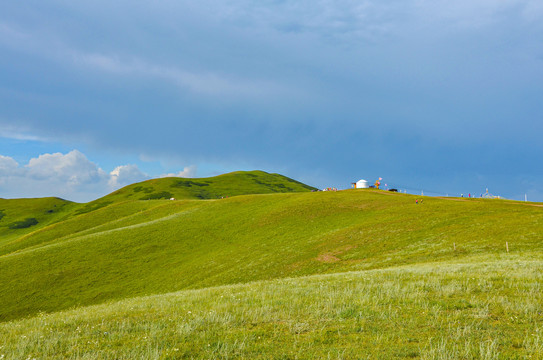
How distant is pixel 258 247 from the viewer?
5403 cm

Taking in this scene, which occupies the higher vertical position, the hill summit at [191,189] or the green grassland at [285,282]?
the hill summit at [191,189]

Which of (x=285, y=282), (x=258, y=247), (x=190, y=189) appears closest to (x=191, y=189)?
(x=190, y=189)

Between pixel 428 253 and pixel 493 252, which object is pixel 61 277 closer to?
pixel 428 253

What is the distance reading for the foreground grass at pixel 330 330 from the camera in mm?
8094

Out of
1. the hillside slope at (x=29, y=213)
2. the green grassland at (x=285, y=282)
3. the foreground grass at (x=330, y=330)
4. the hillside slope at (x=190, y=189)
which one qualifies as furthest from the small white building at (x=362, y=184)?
the hillside slope at (x=29, y=213)

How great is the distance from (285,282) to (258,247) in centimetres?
3083

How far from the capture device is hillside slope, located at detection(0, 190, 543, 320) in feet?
135

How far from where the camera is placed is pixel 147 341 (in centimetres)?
939

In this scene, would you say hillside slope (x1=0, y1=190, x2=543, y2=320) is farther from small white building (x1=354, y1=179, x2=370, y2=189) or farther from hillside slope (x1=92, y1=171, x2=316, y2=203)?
hillside slope (x1=92, y1=171, x2=316, y2=203)

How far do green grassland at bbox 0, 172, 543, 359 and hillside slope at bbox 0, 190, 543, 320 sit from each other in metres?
0.31

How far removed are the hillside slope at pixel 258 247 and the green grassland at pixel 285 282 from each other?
314 mm

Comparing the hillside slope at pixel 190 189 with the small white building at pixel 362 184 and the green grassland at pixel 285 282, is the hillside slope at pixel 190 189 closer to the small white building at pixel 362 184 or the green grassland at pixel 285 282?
the green grassland at pixel 285 282

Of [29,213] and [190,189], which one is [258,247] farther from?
[29,213]

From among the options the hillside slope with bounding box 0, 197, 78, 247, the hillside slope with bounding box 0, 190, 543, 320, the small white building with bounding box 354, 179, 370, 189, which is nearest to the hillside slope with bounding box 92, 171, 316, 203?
the hillside slope with bounding box 0, 197, 78, 247
